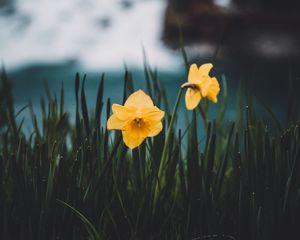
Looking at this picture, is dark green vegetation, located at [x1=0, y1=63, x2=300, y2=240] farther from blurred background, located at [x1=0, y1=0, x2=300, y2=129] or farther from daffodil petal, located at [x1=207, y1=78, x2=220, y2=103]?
blurred background, located at [x1=0, y1=0, x2=300, y2=129]

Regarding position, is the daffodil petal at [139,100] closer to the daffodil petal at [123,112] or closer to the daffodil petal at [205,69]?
the daffodil petal at [123,112]

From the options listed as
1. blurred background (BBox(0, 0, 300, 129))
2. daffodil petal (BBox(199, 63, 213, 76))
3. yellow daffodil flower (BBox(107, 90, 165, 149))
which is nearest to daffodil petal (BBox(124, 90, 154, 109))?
yellow daffodil flower (BBox(107, 90, 165, 149))

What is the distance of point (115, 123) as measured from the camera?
945 millimetres

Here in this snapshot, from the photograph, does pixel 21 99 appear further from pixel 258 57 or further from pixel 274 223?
pixel 274 223

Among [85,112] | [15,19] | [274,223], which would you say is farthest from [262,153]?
[15,19]

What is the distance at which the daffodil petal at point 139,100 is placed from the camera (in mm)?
958

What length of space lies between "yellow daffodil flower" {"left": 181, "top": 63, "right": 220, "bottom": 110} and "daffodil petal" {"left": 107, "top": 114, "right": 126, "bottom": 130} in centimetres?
13

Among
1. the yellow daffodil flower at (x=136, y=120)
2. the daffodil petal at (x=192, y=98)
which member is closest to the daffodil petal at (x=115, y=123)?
the yellow daffodil flower at (x=136, y=120)

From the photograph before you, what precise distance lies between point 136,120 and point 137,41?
722cm

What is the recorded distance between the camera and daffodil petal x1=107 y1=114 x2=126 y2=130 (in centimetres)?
94

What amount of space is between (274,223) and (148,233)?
270 mm

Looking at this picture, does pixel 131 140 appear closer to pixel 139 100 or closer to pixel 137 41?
pixel 139 100

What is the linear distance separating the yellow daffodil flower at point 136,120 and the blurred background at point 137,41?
15.1 ft

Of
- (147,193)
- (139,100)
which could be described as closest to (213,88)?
(139,100)
